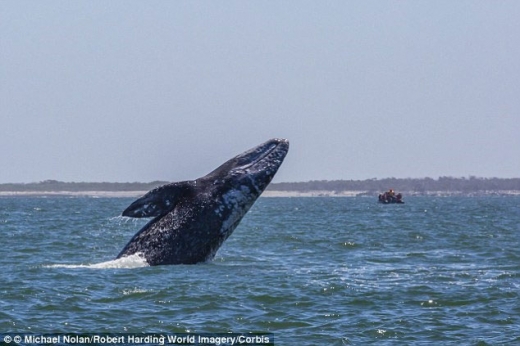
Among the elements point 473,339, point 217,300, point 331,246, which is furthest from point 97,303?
point 331,246

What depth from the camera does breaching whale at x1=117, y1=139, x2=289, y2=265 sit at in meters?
17.5

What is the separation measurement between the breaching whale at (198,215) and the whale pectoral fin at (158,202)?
0.02 m

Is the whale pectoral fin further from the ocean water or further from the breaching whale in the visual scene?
the ocean water

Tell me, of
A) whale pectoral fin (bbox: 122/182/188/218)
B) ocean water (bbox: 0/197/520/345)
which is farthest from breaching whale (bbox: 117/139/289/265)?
ocean water (bbox: 0/197/520/345)

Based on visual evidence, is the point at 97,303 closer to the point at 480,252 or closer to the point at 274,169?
the point at 274,169

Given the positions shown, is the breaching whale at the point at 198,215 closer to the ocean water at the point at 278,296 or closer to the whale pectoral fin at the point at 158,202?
the whale pectoral fin at the point at 158,202

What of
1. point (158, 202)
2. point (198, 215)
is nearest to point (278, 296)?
point (198, 215)

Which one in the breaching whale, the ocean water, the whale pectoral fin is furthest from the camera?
the breaching whale

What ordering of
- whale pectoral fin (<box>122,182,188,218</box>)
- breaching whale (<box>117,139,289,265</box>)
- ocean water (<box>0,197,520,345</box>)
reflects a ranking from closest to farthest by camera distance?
ocean water (<box>0,197,520,345</box>)
whale pectoral fin (<box>122,182,188,218</box>)
breaching whale (<box>117,139,289,265</box>)

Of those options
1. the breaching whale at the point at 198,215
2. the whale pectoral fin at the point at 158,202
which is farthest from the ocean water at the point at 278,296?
the whale pectoral fin at the point at 158,202

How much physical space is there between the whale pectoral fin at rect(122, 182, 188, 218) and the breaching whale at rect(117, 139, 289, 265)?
2cm

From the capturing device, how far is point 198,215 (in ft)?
57.4

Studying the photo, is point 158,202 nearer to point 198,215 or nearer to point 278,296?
point 198,215

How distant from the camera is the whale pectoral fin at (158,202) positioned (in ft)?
53.5
